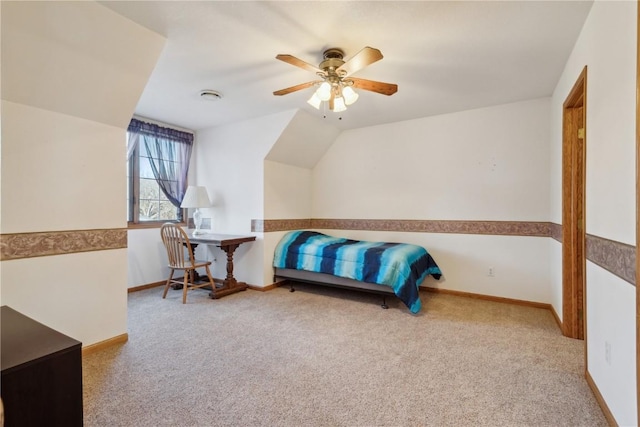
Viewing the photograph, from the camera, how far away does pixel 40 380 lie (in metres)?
1.18

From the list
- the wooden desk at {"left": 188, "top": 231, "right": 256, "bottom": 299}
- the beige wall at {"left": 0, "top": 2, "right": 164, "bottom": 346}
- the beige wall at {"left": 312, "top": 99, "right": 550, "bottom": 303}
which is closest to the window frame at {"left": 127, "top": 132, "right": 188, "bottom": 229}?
the wooden desk at {"left": 188, "top": 231, "right": 256, "bottom": 299}

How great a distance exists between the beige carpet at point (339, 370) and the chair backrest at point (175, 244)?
60cm

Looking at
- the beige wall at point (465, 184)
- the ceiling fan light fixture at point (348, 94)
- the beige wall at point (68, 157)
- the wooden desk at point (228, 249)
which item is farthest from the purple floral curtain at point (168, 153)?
the ceiling fan light fixture at point (348, 94)

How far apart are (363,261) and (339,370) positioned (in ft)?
5.17

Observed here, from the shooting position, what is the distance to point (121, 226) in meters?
2.57

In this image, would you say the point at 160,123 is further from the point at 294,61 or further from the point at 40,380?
the point at 40,380

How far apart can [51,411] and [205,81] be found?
8.95 feet

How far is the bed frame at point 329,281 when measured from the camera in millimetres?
3449

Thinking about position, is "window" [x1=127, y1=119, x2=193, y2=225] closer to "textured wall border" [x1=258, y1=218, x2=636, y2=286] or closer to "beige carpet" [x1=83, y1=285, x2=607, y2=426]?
"textured wall border" [x1=258, y1=218, x2=636, y2=286]

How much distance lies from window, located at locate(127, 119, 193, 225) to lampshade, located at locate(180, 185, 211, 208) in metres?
0.35

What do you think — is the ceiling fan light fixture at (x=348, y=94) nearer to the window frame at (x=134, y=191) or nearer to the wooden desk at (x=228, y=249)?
the wooden desk at (x=228, y=249)

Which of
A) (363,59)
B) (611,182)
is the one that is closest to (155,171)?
(363,59)

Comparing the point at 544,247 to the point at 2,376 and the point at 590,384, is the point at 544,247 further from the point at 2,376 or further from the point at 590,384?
the point at 2,376

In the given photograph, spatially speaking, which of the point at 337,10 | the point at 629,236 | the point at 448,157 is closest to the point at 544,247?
the point at 448,157
